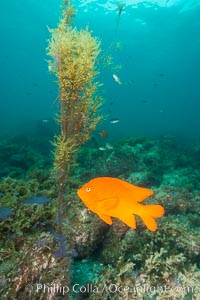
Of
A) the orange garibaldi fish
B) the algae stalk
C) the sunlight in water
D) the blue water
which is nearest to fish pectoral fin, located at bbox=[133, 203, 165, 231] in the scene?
the orange garibaldi fish

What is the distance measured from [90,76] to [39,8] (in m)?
49.6

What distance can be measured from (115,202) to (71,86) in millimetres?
2148

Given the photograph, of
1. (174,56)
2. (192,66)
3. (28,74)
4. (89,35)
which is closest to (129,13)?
(174,56)

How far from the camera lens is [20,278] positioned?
279 cm

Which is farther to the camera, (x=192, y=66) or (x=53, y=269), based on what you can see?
(x=192, y=66)

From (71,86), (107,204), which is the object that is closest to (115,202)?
(107,204)

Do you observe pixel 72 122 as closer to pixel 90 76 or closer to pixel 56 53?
pixel 90 76

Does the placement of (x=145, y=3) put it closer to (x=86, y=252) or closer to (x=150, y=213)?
(x=86, y=252)

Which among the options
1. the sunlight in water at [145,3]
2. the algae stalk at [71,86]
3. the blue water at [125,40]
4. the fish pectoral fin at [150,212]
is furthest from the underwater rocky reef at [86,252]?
the sunlight in water at [145,3]

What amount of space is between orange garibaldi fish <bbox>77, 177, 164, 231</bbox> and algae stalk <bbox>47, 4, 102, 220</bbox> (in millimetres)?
1551

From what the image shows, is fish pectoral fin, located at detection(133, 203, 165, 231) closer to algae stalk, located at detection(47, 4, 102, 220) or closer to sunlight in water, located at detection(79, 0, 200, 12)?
algae stalk, located at detection(47, 4, 102, 220)

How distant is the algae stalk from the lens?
3678mm

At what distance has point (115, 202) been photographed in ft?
7.21

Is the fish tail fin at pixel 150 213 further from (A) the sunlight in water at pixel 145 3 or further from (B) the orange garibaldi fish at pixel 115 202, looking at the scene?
(A) the sunlight in water at pixel 145 3
